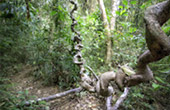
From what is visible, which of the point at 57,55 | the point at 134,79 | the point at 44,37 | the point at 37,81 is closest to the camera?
the point at 134,79

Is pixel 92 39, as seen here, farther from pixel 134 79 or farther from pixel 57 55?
pixel 134 79

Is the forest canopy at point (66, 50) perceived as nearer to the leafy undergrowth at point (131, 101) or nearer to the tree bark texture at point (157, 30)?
the leafy undergrowth at point (131, 101)

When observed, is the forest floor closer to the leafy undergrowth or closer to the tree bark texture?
the leafy undergrowth

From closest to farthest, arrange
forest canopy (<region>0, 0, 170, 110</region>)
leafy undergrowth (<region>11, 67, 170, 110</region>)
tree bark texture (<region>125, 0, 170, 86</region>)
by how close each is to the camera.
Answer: tree bark texture (<region>125, 0, 170, 86</region>) → forest canopy (<region>0, 0, 170, 110</region>) → leafy undergrowth (<region>11, 67, 170, 110</region>)

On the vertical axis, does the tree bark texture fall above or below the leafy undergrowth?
above

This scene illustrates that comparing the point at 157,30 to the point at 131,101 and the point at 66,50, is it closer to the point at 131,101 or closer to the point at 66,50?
the point at 131,101

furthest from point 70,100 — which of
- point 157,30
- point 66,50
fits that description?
point 157,30

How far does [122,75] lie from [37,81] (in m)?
2.56

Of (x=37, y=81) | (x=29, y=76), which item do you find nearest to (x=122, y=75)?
(x=37, y=81)

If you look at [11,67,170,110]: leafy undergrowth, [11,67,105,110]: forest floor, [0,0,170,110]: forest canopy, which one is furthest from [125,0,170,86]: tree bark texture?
[11,67,105,110]: forest floor

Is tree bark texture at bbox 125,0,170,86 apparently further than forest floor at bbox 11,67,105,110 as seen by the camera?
No

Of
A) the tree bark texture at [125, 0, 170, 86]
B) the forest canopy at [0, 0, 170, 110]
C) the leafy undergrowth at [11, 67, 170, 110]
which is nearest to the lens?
the tree bark texture at [125, 0, 170, 86]

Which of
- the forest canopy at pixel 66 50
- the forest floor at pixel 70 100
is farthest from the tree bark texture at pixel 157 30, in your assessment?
the forest floor at pixel 70 100

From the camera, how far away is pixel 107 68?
2.60 meters
